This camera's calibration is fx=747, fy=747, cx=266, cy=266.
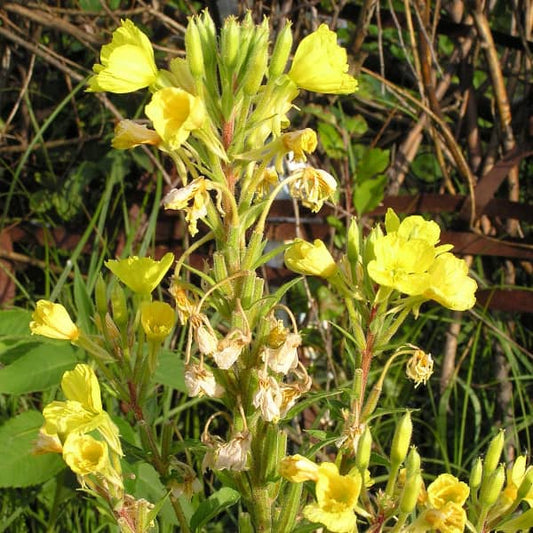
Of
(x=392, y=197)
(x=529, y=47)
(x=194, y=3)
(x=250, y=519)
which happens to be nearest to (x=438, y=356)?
(x=392, y=197)

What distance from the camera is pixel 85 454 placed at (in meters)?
0.66

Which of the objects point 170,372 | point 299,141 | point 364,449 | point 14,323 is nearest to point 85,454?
point 364,449

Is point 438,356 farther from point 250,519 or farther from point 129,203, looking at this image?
point 250,519

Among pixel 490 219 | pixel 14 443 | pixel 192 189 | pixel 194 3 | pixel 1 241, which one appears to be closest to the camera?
pixel 192 189

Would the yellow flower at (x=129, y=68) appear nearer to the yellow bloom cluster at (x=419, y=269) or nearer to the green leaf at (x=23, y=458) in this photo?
the yellow bloom cluster at (x=419, y=269)

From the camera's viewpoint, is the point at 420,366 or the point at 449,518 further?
the point at 420,366

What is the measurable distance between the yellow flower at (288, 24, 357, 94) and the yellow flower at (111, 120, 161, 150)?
15 cm

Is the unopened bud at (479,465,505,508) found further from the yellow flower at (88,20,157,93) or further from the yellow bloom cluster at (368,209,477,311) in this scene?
the yellow flower at (88,20,157,93)

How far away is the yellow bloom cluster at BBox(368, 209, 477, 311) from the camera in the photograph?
679mm

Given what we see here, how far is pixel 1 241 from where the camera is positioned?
87.5 inches

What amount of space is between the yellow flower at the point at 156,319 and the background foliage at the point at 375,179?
30.4 inches

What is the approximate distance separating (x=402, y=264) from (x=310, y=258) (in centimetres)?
10

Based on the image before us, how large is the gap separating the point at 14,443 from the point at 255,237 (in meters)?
0.61

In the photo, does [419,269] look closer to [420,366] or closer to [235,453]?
[420,366]
